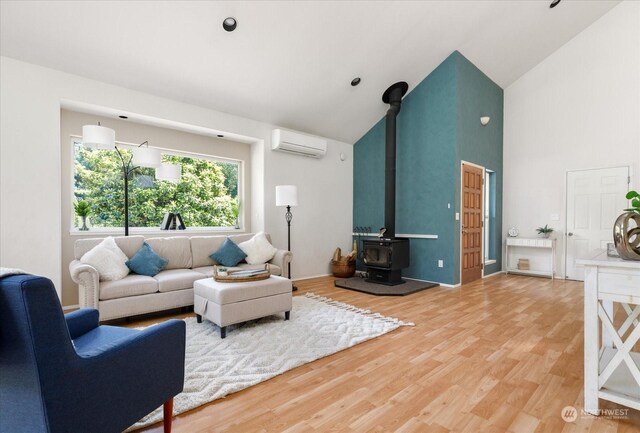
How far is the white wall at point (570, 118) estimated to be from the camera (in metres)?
5.12

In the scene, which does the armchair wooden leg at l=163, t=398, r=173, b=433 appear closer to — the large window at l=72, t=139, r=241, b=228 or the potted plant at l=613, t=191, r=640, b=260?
the potted plant at l=613, t=191, r=640, b=260

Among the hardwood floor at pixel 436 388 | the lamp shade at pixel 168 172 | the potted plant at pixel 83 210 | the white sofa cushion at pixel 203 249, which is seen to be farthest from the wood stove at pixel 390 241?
the potted plant at pixel 83 210

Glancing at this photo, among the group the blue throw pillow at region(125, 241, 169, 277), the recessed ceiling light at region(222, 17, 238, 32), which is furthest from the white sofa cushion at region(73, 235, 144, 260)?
the recessed ceiling light at region(222, 17, 238, 32)

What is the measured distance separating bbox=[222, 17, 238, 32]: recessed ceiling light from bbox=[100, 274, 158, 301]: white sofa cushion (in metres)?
2.85

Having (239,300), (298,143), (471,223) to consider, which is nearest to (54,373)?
(239,300)

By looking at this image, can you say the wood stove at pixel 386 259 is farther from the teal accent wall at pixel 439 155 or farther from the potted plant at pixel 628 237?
the potted plant at pixel 628 237

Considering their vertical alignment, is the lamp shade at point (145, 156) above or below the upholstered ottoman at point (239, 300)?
above

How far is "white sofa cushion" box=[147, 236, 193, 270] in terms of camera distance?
13.0 feet

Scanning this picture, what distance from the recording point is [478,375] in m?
2.15

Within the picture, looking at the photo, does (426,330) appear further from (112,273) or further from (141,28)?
(141,28)

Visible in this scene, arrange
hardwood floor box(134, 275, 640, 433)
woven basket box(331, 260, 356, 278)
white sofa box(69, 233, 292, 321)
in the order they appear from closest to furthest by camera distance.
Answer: hardwood floor box(134, 275, 640, 433) < white sofa box(69, 233, 292, 321) < woven basket box(331, 260, 356, 278)

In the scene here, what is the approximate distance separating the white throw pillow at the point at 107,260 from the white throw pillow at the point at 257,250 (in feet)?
4.82

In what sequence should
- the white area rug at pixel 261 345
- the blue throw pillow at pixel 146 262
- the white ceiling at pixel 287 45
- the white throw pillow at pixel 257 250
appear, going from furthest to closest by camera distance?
the white throw pillow at pixel 257 250, the blue throw pillow at pixel 146 262, the white ceiling at pixel 287 45, the white area rug at pixel 261 345

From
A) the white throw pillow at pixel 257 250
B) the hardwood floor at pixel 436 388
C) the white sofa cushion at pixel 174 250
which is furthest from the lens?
the white throw pillow at pixel 257 250
